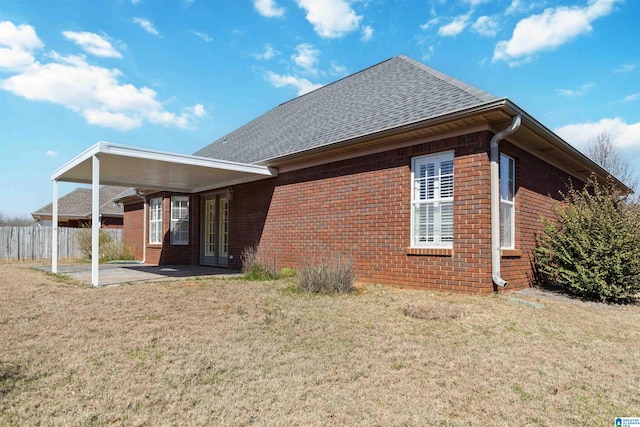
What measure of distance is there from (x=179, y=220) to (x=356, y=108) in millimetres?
8647

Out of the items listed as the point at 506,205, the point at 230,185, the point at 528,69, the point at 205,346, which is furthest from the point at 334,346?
the point at 528,69

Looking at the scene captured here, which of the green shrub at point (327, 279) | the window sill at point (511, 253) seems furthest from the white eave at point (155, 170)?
the window sill at point (511, 253)

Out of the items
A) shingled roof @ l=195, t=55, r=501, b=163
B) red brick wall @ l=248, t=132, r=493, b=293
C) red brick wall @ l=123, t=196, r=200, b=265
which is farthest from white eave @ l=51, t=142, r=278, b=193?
red brick wall @ l=248, t=132, r=493, b=293

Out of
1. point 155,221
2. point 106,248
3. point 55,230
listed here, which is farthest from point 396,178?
point 106,248

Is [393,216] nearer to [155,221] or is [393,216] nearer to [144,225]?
[155,221]

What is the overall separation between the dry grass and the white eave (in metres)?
3.37

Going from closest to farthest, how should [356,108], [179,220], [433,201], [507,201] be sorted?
[433,201], [507,201], [356,108], [179,220]

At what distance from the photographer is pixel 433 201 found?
7695 millimetres

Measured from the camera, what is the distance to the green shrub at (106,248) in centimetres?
1777

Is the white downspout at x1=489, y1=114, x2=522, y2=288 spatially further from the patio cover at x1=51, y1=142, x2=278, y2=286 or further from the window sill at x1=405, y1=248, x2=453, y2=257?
the patio cover at x1=51, y1=142, x2=278, y2=286

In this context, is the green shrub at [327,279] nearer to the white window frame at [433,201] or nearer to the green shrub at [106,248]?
the white window frame at [433,201]

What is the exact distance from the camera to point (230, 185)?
523 inches

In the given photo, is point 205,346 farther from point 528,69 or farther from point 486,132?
point 528,69

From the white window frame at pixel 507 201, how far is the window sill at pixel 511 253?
0.49 feet
